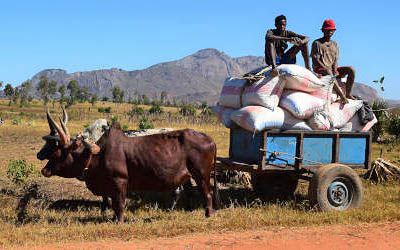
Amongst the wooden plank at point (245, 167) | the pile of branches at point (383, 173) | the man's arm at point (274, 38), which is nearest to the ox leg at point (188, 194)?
the wooden plank at point (245, 167)

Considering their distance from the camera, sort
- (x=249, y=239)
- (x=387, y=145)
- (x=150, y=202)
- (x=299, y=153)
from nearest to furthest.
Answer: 1. (x=249, y=239)
2. (x=299, y=153)
3. (x=150, y=202)
4. (x=387, y=145)

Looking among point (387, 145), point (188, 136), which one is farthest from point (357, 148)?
point (387, 145)

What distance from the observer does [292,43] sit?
910 centimetres

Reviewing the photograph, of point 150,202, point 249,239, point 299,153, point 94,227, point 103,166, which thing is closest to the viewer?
point 249,239

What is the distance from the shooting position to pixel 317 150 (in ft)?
28.8

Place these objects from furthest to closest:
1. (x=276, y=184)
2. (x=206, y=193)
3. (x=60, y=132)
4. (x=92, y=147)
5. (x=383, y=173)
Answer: (x=383, y=173), (x=276, y=184), (x=206, y=193), (x=92, y=147), (x=60, y=132)

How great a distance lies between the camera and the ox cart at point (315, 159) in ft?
27.3

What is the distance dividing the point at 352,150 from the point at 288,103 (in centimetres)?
139

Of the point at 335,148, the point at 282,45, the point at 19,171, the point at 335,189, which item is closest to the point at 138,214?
the point at 19,171

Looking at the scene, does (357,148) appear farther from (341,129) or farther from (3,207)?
(3,207)

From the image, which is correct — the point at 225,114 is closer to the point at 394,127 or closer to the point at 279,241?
the point at 279,241

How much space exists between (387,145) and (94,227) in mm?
19045

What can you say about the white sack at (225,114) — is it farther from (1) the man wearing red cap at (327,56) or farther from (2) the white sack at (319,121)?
(1) the man wearing red cap at (327,56)

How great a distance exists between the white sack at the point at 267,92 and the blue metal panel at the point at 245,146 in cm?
49
